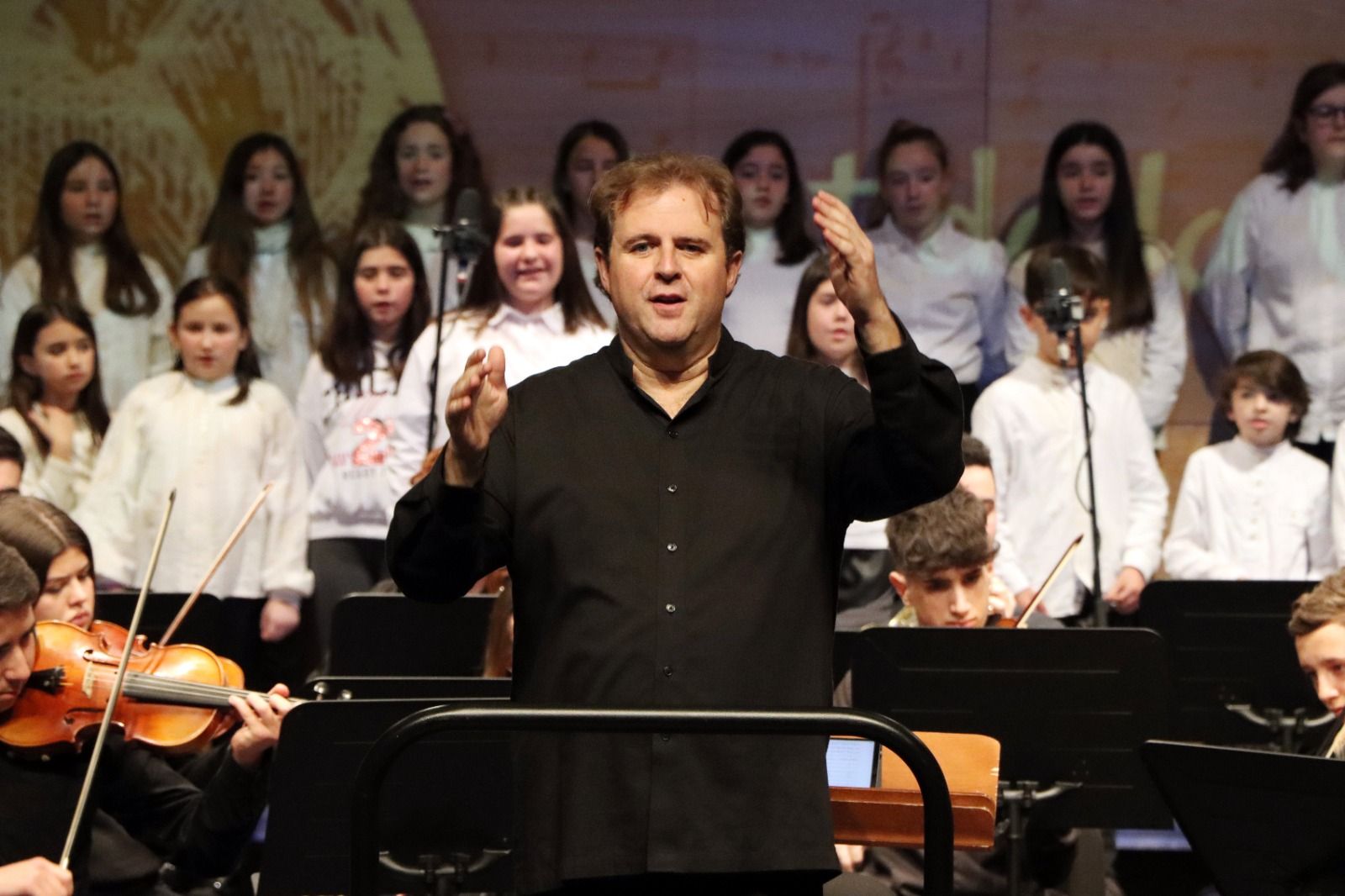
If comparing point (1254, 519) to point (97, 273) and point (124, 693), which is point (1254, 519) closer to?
point (124, 693)

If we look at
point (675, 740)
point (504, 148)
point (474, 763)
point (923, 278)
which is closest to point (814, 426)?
point (675, 740)

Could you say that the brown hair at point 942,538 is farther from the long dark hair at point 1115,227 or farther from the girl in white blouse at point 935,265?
the long dark hair at point 1115,227

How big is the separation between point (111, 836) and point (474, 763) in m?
0.90

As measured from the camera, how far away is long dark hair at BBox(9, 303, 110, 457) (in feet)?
18.0

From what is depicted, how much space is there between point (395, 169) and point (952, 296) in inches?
76.1

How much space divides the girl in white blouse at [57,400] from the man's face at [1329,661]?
142 inches

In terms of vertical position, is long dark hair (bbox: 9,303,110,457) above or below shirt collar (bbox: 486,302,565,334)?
below

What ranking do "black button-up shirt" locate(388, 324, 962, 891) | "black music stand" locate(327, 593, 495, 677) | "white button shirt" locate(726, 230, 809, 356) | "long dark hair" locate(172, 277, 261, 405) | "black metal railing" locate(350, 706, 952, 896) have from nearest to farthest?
"black metal railing" locate(350, 706, 952, 896) → "black button-up shirt" locate(388, 324, 962, 891) → "black music stand" locate(327, 593, 495, 677) → "long dark hair" locate(172, 277, 261, 405) → "white button shirt" locate(726, 230, 809, 356)

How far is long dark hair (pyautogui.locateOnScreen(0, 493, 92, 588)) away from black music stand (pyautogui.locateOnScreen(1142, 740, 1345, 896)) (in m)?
2.30

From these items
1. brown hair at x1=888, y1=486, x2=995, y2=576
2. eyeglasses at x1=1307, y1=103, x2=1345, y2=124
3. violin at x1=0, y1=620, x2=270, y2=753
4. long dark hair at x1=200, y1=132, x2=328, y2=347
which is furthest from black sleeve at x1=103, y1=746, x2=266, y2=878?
eyeglasses at x1=1307, y1=103, x2=1345, y2=124

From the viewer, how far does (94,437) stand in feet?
18.3

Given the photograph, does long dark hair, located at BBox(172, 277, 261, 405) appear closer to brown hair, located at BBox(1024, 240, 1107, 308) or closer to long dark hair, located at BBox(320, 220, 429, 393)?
long dark hair, located at BBox(320, 220, 429, 393)

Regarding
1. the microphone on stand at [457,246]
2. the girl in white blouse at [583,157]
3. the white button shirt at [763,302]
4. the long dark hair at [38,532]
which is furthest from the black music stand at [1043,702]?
the girl in white blouse at [583,157]

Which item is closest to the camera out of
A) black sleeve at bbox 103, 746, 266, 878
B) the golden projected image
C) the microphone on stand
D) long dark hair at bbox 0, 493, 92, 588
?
black sleeve at bbox 103, 746, 266, 878
